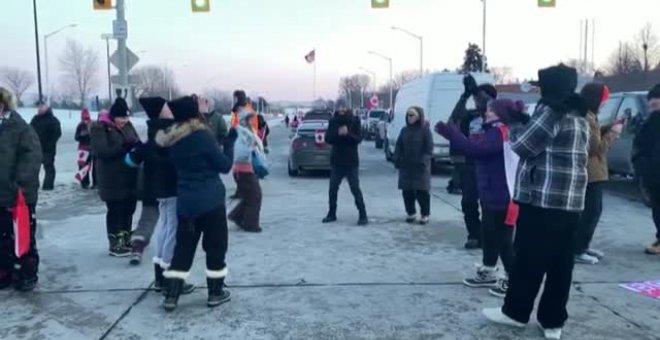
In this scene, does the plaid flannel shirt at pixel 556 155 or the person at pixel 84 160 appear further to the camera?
the person at pixel 84 160

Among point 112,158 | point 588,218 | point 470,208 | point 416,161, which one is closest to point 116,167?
point 112,158

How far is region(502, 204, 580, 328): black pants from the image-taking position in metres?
4.74

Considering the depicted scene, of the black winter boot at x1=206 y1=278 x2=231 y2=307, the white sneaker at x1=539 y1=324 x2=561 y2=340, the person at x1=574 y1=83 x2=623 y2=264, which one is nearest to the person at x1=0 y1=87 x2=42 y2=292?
the black winter boot at x1=206 y1=278 x2=231 y2=307

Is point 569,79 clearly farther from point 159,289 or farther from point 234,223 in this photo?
point 234,223

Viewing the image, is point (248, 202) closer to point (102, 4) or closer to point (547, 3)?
point (102, 4)

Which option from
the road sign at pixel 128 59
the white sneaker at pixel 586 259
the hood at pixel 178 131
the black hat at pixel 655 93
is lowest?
the white sneaker at pixel 586 259

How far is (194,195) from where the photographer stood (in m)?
5.43

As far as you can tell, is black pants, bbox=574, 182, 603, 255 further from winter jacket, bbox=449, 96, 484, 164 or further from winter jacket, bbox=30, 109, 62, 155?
winter jacket, bbox=30, 109, 62, 155

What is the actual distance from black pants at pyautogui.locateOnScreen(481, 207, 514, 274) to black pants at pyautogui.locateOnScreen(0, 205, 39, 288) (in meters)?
4.31

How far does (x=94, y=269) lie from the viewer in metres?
7.08

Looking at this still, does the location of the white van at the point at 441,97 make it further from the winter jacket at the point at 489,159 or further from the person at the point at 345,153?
the winter jacket at the point at 489,159

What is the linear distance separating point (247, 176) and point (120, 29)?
8.75 m

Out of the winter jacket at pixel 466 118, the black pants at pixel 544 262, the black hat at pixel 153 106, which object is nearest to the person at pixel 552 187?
the black pants at pixel 544 262

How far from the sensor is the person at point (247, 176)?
9125 mm
